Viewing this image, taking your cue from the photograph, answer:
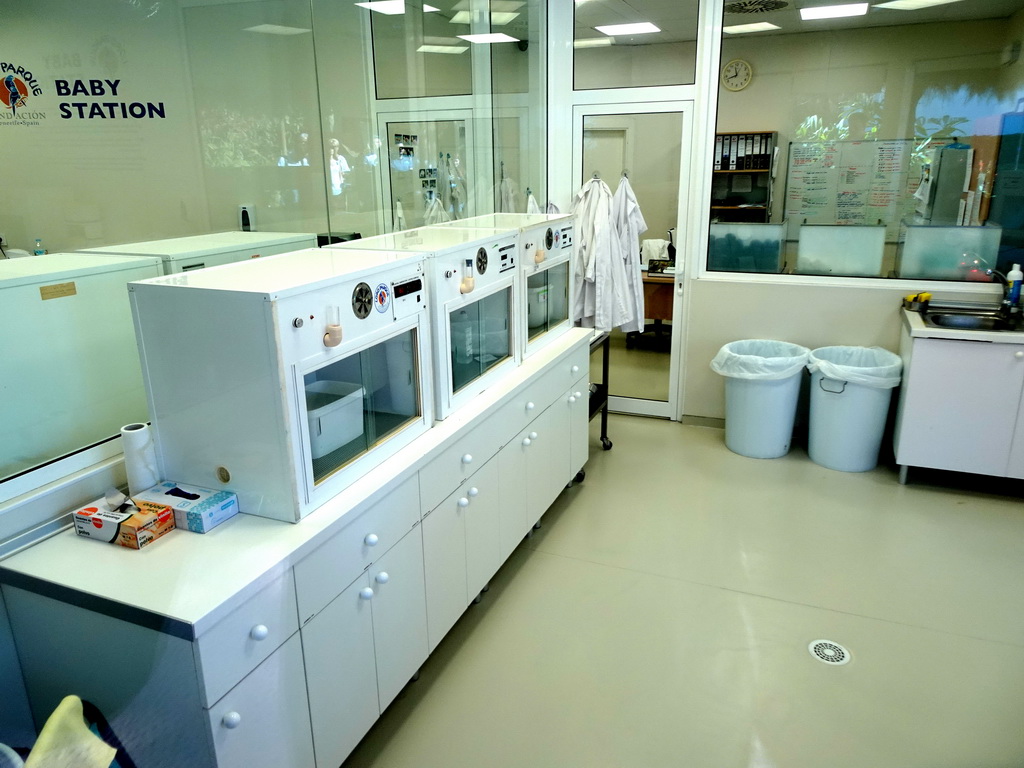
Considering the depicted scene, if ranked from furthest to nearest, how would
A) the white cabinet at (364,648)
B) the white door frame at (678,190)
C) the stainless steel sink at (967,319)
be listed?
1. the white door frame at (678,190)
2. the stainless steel sink at (967,319)
3. the white cabinet at (364,648)

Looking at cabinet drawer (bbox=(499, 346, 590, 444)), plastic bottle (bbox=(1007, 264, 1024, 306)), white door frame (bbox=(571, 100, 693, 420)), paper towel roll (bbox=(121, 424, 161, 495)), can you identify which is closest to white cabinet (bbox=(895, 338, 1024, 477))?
plastic bottle (bbox=(1007, 264, 1024, 306))

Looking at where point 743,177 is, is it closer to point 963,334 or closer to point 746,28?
point 746,28

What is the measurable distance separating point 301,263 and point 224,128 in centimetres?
158

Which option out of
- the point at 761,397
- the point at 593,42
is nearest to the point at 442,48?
the point at 593,42

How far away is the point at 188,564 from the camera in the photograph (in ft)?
5.09

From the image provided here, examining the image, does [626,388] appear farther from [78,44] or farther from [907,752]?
[78,44]

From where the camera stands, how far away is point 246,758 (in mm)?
1521

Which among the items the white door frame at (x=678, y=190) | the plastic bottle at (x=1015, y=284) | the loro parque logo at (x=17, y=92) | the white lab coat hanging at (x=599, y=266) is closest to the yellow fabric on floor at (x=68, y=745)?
the loro parque logo at (x=17, y=92)

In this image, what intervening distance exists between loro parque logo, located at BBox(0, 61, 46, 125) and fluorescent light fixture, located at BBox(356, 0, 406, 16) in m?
2.04

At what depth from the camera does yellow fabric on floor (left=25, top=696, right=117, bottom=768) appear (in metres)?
0.98

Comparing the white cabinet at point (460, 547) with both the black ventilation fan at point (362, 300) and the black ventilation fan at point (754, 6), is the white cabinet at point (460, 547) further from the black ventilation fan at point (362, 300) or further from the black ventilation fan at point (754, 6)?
the black ventilation fan at point (754, 6)

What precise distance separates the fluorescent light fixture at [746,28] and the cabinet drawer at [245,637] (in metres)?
3.94

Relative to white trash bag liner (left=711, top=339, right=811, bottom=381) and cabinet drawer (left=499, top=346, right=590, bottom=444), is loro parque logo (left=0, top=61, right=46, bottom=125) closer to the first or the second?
cabinet drawer (left=499, top=346, right=590, bottom=444)

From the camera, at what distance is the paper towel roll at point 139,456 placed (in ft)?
5.85
